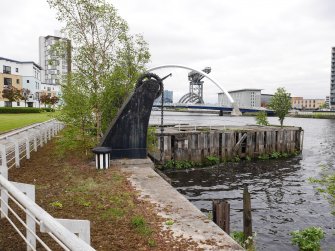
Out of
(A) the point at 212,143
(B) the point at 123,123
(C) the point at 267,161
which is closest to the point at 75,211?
Answer: (B) the point at 123,123

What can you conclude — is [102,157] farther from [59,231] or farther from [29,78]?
[29,78]

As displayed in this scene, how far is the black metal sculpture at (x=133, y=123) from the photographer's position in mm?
16766

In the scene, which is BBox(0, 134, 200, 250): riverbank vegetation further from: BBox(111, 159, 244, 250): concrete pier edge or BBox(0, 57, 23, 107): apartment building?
BBox(0, 57, 23, 107): apartment building

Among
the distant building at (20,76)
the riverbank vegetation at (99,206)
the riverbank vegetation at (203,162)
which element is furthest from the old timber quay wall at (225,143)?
the distant building at (20,76)

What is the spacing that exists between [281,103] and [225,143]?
27.0 meters

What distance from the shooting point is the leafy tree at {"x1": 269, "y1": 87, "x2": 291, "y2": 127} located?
5359 cm

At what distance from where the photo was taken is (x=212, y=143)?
31203 millimetres

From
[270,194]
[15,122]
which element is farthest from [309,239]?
[15,122]

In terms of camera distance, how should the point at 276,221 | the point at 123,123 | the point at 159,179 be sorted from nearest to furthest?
1. the point at 159,179
2. the point at 276,221
3. the point at 123,123

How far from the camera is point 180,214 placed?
9164mm

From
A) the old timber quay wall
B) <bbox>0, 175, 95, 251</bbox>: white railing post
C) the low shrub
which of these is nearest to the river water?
the low shrub

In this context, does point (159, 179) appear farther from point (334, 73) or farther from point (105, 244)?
point (334, 73)

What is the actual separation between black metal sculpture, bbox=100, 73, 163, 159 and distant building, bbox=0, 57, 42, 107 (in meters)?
84.3

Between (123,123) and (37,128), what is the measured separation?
9.76 m
